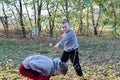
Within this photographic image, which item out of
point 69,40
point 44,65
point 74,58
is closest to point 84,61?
point 74,58

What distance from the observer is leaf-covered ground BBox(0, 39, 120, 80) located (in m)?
8.20

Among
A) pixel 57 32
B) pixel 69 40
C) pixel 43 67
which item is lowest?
pixel 57 32

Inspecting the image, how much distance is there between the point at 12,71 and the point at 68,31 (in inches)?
76.7

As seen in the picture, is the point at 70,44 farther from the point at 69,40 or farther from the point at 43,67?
the point at 43,67

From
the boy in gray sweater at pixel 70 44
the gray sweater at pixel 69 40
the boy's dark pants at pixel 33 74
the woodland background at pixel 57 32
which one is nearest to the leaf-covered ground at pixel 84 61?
the woodland background at pixel 57 32

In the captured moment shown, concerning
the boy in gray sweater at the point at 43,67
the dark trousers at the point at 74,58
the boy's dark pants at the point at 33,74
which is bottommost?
the dark trousers at the point at 74,58

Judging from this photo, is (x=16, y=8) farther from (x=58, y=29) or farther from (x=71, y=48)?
(x=71, y=48)

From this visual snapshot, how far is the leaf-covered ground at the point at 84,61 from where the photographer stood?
26.9 ft

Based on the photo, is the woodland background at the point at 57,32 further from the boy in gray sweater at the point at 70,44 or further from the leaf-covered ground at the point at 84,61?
the boy in gray sweater at the point at 70,44

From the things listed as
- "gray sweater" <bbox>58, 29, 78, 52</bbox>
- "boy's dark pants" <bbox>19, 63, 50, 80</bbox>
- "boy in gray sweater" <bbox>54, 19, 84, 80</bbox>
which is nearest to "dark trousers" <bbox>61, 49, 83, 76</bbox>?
"boy in gray sweater" <bbox>54, 19, 84, 80</bbox>

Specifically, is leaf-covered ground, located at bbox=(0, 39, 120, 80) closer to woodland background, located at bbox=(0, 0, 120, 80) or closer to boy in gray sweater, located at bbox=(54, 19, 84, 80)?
woodland background, located at bbox=(0, 0, 120, 80)

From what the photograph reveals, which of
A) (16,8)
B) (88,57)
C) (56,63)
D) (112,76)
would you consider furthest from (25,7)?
(56,63)

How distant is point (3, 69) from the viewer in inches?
351

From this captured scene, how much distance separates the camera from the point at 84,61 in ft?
35.0
